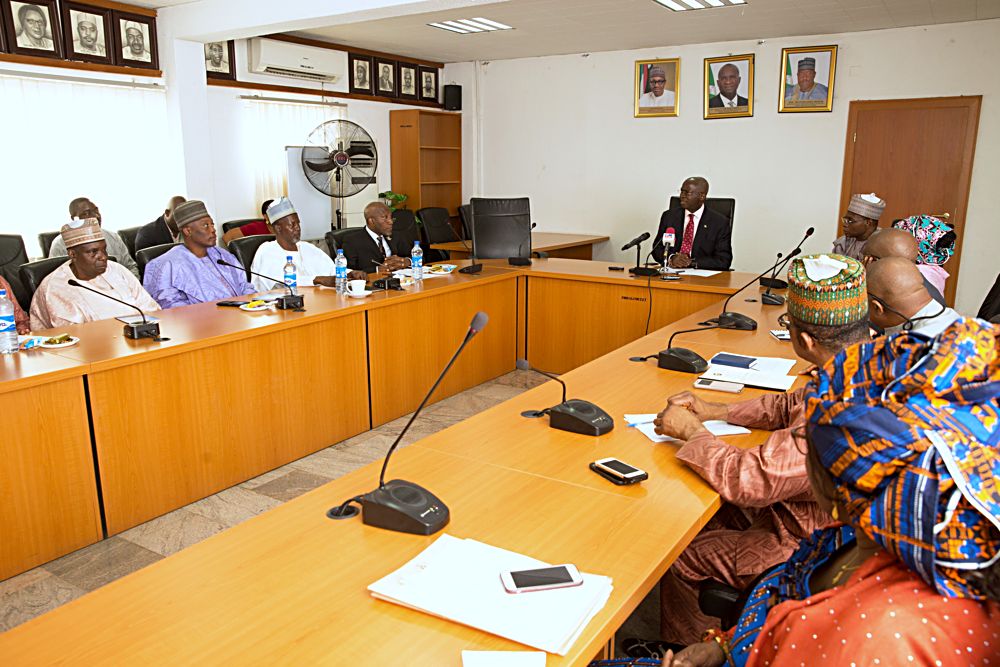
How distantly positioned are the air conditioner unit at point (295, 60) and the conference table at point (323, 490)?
11.9ft

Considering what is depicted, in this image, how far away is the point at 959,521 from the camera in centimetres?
82

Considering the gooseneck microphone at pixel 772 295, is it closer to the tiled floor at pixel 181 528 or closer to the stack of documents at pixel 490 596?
the tiled floor at pixel 181 528

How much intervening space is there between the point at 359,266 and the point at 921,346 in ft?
15.0

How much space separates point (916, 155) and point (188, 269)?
600 cm

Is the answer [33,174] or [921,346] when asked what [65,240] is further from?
[921,346]

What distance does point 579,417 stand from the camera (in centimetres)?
206

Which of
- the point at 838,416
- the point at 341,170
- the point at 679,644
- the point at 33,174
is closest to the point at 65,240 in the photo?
the point at 33,174

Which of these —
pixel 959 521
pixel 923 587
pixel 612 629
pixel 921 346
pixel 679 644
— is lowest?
pixel 679 644

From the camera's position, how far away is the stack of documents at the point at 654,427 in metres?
2.03

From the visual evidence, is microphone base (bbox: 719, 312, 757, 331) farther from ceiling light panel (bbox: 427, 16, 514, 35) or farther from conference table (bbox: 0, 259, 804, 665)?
ceiling light panel (bbox: 427, 16, 514, 35)

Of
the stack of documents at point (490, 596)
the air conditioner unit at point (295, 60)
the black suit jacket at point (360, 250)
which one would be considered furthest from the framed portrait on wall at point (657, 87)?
the stack of documents at point (490, 596)

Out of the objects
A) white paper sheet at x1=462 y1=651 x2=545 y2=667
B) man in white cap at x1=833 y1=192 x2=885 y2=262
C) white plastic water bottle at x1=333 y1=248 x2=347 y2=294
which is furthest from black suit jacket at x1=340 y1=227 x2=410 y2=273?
white paper sheet at x1=462 y1=651 x2=545 y2=667

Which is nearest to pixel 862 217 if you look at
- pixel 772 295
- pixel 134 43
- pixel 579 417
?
pixel 772 295

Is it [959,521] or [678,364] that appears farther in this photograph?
[678,364]
